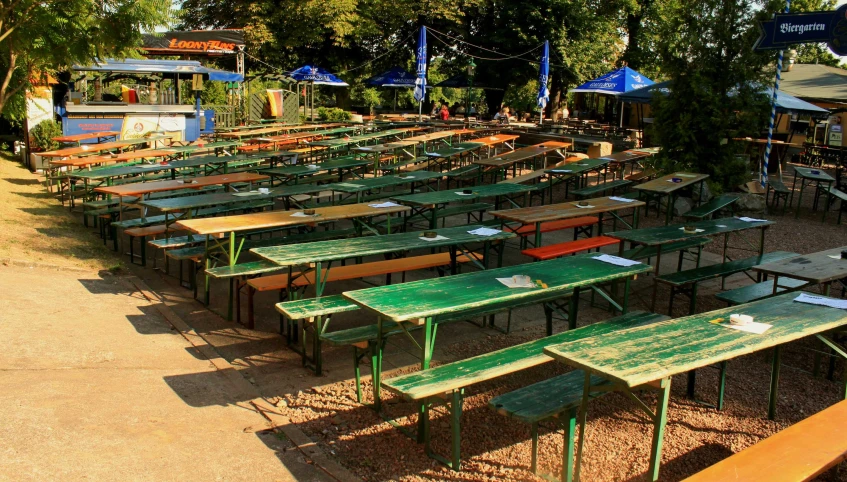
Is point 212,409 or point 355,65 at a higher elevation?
point 355,65

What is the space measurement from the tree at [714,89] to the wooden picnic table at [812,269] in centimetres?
683

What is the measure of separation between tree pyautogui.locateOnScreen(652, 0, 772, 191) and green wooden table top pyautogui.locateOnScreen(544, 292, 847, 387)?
29.6ft

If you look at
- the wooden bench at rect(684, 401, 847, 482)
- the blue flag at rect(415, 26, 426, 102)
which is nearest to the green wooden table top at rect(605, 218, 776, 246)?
the wooden bench at rect(684, 401, 847, 482)

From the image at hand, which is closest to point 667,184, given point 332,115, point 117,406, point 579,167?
point 579,167

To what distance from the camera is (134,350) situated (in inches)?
252

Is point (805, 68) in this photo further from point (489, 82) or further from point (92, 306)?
point (92, 306)

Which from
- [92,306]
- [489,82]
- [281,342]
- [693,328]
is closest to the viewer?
[693,328]

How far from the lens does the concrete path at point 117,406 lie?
435 cm

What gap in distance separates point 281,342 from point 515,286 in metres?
2.62

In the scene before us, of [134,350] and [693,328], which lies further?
[134,350]

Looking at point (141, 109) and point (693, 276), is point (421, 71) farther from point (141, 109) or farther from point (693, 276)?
point (693, 276)

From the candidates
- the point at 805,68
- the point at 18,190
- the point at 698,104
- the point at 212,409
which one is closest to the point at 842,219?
the point at 698,104

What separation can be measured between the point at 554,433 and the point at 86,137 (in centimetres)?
1610

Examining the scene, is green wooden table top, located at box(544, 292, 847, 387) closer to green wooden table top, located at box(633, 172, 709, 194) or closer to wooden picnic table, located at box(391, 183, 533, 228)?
wooden picnic table, located at box(391, 183, 533, 228)
